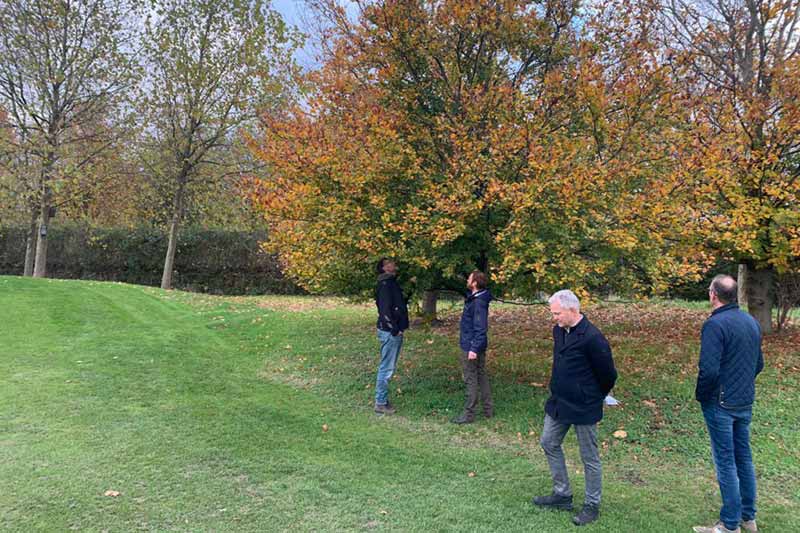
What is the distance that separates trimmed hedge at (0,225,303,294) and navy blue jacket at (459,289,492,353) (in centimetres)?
1551

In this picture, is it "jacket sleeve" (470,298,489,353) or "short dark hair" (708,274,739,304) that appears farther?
"jacket sleeve" (470,298,489,353)

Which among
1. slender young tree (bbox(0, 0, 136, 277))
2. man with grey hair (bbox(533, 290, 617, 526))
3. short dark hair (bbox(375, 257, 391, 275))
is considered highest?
slender young tree (bbox(0, 0, 136, 277))

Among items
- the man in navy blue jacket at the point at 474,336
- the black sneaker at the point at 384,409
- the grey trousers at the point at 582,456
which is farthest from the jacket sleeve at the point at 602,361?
the black sneaker at the point at 384,409

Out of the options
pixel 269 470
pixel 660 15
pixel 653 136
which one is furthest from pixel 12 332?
pixel 660 15

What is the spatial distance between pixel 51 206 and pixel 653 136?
19.1m

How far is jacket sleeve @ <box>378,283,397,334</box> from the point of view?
641cm

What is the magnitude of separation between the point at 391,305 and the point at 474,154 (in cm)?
202

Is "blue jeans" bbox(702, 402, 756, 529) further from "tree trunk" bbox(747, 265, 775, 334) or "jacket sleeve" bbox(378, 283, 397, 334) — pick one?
"tree trunk" bbox(747, 265, 775, 334)

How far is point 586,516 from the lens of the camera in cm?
395

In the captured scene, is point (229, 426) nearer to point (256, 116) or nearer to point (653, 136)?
point (653, 136)

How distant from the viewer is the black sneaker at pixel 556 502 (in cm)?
415

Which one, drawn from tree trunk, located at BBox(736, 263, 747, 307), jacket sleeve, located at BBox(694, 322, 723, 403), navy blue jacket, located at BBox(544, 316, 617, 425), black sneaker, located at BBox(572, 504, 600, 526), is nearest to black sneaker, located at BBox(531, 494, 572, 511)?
black sneaker, located at BBox(572, 504, 600, 526)

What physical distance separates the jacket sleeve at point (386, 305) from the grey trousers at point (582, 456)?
267 centimetres

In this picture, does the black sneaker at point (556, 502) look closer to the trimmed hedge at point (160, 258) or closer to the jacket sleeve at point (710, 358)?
the jacket sleeve at point (710, 358)
